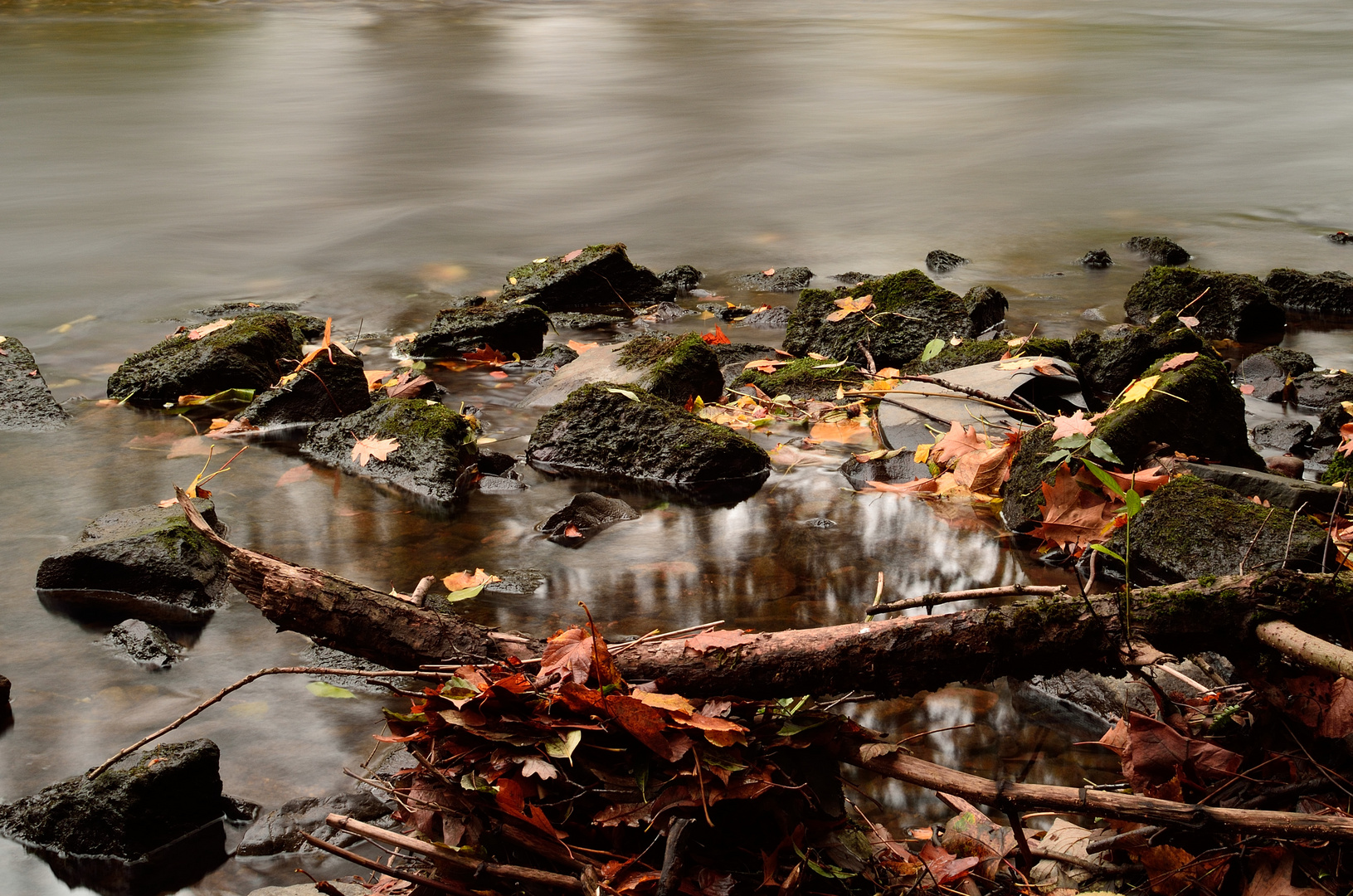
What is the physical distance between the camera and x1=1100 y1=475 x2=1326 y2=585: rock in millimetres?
3340

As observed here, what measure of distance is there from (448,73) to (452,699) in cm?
2070

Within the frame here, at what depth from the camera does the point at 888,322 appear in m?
6.23

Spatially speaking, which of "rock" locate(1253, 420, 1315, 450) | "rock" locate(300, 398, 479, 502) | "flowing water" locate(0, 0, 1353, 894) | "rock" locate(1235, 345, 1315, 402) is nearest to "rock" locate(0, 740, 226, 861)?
"flowing water" locate(0, 0, 1353, 894)

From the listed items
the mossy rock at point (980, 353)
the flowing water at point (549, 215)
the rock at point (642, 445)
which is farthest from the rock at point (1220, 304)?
the rock at point (642, 445)

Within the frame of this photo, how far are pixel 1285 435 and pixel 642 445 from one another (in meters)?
3.05

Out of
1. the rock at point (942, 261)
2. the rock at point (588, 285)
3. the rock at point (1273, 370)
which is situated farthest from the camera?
the rock at point (942, 261)

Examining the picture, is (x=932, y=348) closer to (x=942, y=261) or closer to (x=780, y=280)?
(x=780, y=280)

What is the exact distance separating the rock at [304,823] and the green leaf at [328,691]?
46cm

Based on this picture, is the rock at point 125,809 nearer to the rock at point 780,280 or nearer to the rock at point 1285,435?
the rock at point 1285,435

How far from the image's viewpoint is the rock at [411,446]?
4652 millimetres

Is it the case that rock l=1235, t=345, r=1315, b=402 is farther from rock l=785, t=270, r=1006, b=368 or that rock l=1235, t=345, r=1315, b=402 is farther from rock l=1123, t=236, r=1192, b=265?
rock l=1123, t=236, r=1192, b=265

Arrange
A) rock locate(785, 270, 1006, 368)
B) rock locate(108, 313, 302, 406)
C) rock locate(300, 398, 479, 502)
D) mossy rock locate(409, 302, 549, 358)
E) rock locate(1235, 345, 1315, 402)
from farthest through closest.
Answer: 1. mossy rock locate(409, 302, 549, 358)
2. rock locate(785, 270, 1006, 368)
3. rock locate(108, 313, 302, 406)
4. rock locate(1235, 345, 1315, 402)
5. rock locate(300, 398, 479, 502)

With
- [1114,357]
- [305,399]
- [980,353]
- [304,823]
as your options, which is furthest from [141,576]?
[1114,357]

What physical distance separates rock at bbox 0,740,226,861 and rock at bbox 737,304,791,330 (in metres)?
5.16
